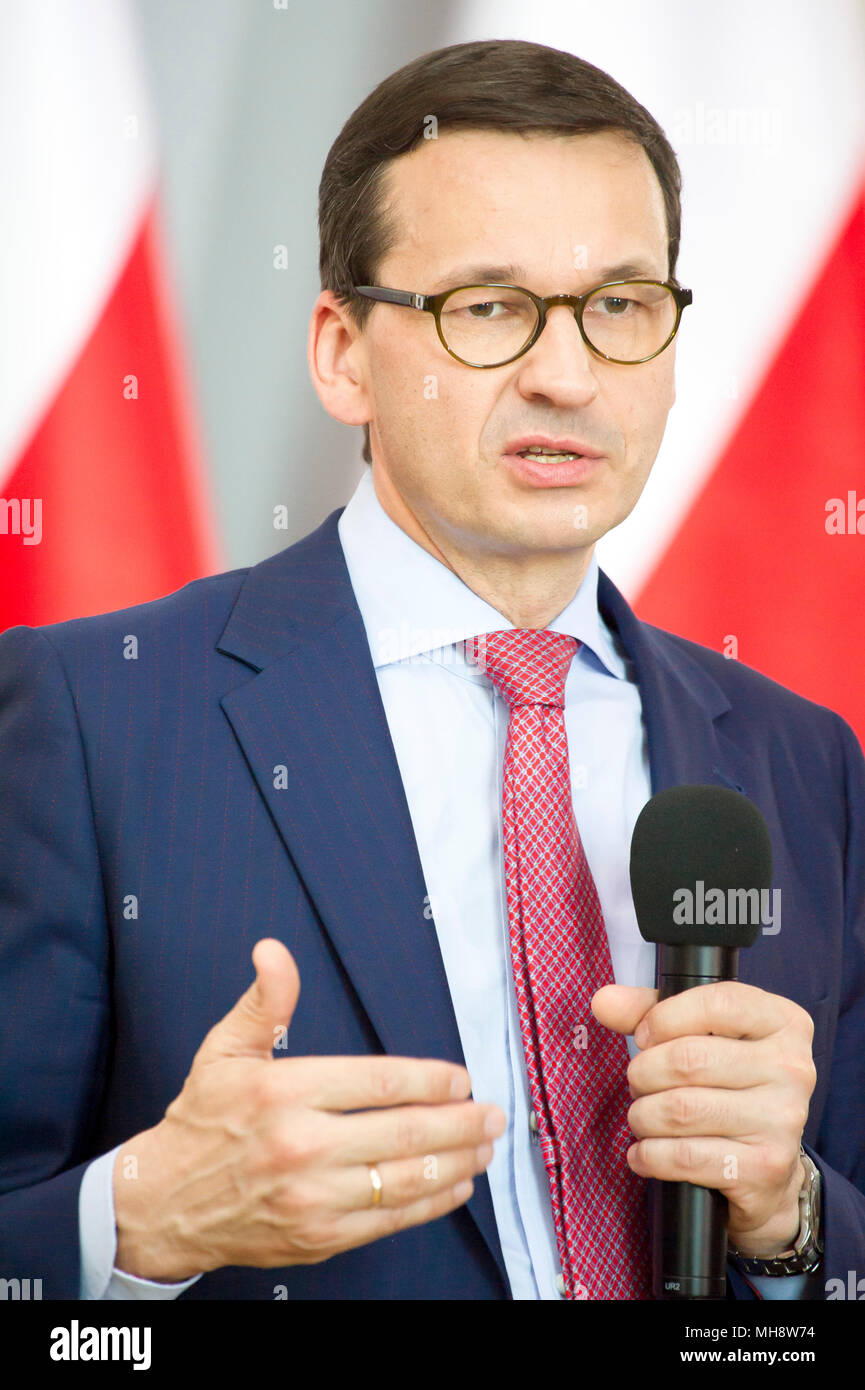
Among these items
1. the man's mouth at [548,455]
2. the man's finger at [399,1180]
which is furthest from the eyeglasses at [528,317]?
the man's finger at [399,1180]

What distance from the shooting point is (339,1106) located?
1.20m

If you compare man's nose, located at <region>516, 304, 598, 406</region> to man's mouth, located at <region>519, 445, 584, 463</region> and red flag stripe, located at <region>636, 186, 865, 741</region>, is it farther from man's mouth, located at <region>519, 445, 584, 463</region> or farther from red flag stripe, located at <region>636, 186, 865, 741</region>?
red flag stripe, located at <region>636, 186, 865, 741</region>

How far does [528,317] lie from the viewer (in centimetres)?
169

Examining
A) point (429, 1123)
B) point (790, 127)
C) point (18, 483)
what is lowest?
point (429, 1123)

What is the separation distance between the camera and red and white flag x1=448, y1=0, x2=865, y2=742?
2.37m

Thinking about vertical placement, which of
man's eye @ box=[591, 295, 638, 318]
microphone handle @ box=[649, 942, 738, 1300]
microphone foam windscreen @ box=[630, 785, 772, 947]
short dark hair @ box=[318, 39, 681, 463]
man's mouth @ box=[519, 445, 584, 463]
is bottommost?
microphone handle @ box=[649, 942, 738, 1300]

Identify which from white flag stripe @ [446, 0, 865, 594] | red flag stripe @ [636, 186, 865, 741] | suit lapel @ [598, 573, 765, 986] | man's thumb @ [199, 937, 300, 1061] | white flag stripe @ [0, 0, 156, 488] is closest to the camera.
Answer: man's thumb @ [199, 937, 300, 1061]

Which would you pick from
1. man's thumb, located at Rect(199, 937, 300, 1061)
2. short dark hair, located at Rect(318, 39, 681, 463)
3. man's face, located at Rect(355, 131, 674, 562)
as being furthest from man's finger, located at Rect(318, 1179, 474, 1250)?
short dark hair, located at Rect(318, 39, 681, 463)

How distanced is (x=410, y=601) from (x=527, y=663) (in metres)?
0.18

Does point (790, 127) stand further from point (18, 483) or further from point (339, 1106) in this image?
point (339, 1106)

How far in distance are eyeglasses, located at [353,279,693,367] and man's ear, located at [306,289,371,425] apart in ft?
0.47

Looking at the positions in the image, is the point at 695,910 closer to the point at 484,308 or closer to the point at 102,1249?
the point at 102,1249
